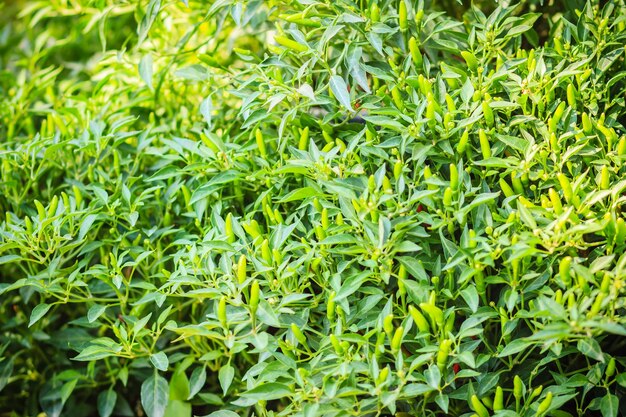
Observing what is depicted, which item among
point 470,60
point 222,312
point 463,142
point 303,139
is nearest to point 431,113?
point 463,142

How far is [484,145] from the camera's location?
1.21 m

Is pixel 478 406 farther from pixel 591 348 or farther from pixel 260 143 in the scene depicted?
pixel 260 143

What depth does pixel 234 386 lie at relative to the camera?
4.69 ft

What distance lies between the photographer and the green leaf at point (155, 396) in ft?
4.55

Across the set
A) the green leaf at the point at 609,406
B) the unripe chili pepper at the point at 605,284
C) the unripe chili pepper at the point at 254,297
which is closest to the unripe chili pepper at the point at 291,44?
the unripe chili pepper at the point at 254,297

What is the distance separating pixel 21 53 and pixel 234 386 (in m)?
1.55

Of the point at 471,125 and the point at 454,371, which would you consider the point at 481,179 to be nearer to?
the point at 471,125

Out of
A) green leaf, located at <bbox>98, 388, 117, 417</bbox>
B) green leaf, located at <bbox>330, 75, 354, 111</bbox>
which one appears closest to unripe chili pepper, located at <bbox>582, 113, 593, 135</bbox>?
green leaf, located at <bbox>330, 75, 354, 111</bbox>

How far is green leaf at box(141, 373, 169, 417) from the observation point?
139 centimetres

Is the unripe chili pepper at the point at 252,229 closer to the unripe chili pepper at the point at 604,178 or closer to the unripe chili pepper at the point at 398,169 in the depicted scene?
the unripe chili pepper at the point at 398,169

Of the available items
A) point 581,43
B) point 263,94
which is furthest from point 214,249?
point 581,43

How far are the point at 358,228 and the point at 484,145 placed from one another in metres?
0.29

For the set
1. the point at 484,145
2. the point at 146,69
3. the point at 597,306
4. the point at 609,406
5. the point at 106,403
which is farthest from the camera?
the point at 146,69

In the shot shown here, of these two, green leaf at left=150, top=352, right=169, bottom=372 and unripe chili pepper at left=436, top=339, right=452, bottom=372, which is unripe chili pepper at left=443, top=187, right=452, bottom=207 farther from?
green leaf at left=150, top=352, right=169, bottom=372
